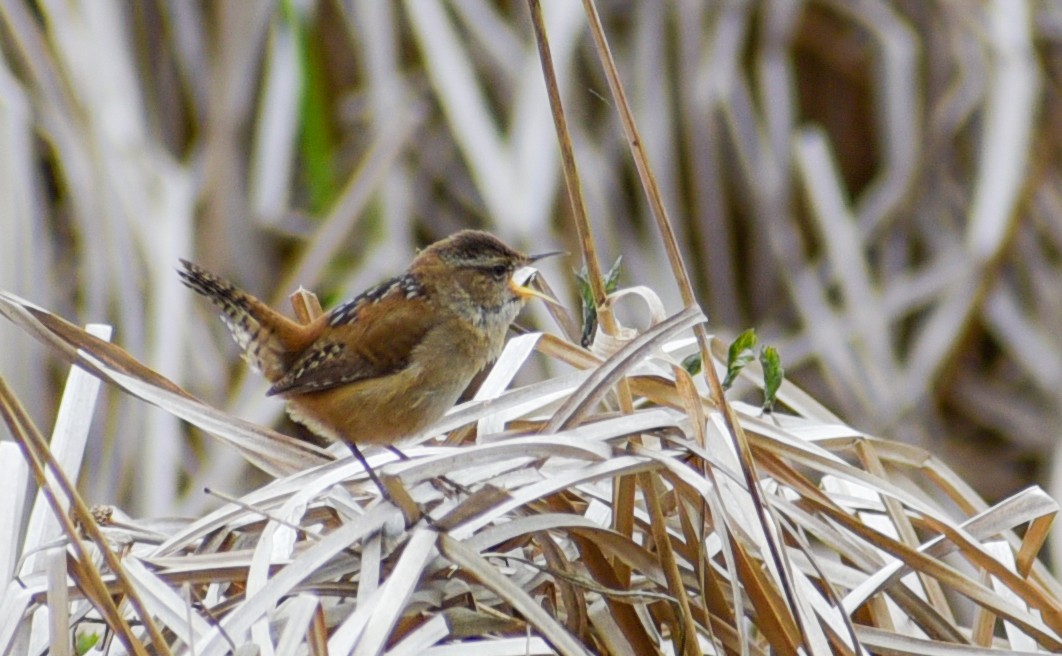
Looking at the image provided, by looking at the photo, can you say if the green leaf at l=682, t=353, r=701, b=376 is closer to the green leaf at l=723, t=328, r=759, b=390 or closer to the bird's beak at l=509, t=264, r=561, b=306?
the green leaf at l=723, t=328, r=759, b=390

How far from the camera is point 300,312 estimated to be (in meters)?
2.24

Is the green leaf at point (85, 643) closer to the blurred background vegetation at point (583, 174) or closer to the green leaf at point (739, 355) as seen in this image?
the green leaf at point (739, 355)

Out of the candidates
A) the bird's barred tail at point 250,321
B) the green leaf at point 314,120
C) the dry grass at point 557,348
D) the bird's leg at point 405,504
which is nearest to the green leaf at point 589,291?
the dry grass at point 557,348

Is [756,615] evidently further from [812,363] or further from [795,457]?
[812,363]

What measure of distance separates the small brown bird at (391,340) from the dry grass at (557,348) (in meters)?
0.16

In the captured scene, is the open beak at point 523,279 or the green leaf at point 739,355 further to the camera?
the open beak at point 523,279

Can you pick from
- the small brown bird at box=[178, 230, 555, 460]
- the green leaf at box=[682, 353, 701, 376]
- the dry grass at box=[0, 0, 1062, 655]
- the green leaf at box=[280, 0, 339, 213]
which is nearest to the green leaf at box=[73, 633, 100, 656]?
the dry grass at box=[0, 0, 1062, 655]

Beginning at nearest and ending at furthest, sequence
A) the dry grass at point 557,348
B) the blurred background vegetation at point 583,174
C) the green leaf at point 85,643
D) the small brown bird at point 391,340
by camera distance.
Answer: the dry grass at point 557,348
the green leaf at point 85,643
the small brown bird at point 391,340
the blurred background vegetation at point 583,174

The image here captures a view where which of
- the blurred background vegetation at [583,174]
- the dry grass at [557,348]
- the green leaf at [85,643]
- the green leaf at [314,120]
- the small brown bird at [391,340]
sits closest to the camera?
the dry grass at [557,348]

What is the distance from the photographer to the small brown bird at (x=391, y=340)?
2.02 m

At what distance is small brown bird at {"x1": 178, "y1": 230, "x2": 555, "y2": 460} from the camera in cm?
202

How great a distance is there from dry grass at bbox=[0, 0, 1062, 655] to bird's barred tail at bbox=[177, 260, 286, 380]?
0.99 ft

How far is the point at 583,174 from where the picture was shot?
11.5 feet

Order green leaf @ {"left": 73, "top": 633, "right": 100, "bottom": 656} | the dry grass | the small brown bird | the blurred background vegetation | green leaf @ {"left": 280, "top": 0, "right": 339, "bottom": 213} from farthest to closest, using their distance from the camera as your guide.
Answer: green leaf @ {"left": 280, "top": 0, "right": 339, "bottom": 213}
the blurred background vegetation
the small brown bird
green leaf @ {"left": 73, "top": 633, "right": 100, "bottom": 656}
the dry grass
